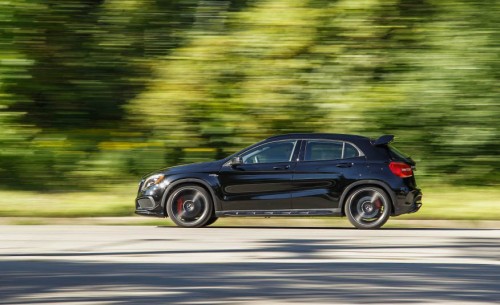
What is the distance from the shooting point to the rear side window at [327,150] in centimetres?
1550

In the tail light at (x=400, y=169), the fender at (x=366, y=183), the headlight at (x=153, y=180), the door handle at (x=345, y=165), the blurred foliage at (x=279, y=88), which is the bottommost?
the fender at (x=366, y=183)

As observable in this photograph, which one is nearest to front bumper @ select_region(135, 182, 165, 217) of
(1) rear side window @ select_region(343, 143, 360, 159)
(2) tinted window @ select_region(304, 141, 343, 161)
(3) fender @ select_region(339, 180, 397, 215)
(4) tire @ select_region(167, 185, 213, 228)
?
(4) tire @ select_region(167, 185, 213, 228)

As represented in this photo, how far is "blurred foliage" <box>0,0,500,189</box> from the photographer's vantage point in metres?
20.8

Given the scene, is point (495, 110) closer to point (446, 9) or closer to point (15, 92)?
point (446, 9)

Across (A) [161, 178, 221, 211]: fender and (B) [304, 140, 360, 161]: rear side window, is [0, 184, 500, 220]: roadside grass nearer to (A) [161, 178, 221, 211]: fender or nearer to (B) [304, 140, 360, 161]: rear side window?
(A) [161, 178, 221, 211]: fender

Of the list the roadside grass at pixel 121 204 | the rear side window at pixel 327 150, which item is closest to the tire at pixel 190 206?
the roadside grass at pixel 121 204

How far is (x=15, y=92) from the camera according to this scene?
22.0 meters

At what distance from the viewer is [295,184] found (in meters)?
15.4

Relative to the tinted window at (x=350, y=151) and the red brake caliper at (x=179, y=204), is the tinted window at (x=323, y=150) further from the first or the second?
the red brake caliper at (x=179, y=204)

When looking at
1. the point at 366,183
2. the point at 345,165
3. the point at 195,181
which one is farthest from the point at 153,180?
the point at 366,183

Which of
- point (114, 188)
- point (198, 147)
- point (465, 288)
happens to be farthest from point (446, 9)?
point (465, 288)

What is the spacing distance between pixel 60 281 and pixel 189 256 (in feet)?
7.76

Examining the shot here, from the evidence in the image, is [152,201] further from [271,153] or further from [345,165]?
[345,165]

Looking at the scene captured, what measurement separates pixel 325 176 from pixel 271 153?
0.91 m
